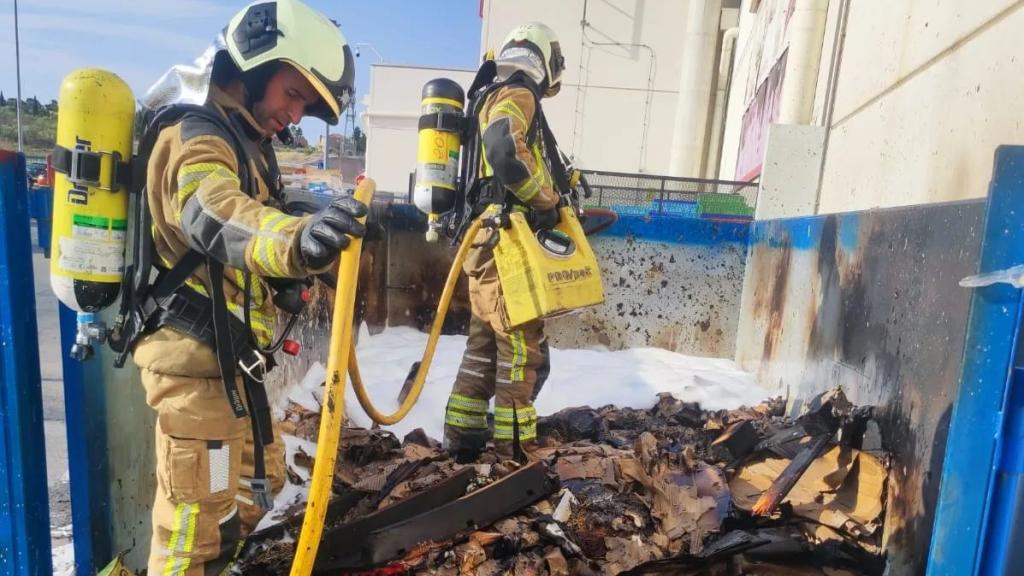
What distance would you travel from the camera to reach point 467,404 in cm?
358

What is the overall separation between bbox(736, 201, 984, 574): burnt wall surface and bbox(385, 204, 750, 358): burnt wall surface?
1.24 m

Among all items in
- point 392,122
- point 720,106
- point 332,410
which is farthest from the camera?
point 392,122

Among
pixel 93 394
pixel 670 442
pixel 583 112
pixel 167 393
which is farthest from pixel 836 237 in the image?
pixel 583 112

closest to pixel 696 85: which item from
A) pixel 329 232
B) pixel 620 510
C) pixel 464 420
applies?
pixel 464 420

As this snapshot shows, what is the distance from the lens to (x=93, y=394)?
2.15 meters

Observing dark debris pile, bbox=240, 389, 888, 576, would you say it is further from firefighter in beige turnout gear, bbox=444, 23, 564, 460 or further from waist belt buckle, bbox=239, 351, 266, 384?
waist belt buckle, bbox=239, 351, 266, 384

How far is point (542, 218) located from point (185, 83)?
6.73 feet

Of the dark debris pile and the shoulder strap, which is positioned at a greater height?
the shoulder strap

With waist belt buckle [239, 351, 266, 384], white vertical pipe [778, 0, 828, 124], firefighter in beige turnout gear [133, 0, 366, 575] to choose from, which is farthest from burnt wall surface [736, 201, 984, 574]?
waist belt buckle [239, 351, 266, 384]

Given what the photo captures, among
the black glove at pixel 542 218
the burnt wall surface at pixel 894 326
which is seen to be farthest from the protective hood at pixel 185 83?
the burnt wall surface at pixel 894 326

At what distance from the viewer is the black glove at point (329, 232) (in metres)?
1.51

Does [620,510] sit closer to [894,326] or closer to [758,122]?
[894,326]

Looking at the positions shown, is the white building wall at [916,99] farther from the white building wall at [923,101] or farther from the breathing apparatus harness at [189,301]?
the breathing apparatus harness at [189,301]

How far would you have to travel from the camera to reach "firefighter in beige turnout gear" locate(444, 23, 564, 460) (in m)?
3.32
